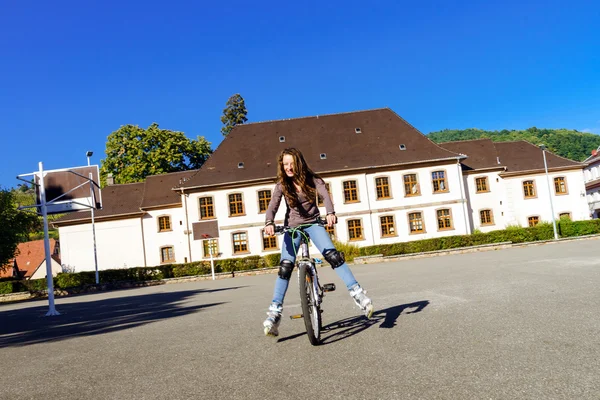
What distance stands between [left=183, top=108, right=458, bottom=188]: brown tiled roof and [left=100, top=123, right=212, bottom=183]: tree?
1182cm

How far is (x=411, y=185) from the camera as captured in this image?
39.0 metres

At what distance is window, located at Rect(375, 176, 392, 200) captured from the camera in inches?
1531

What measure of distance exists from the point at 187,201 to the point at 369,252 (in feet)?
51.2

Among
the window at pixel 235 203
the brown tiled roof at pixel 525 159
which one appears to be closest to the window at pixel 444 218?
the brown tiled roof at pixel 525 159

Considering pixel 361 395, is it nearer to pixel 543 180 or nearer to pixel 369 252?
pixel 369 252

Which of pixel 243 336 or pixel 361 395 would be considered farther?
pixel 243 336

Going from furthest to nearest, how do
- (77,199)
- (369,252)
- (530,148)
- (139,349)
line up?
(530,148) → (369,252) → (77,199) → (139,349)

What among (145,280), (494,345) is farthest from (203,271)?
(494,345)

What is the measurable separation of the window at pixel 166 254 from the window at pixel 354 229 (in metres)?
14.9

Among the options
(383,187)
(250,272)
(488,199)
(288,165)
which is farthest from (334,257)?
(488,199)

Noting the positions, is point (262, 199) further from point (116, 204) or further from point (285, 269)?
point (285, 269)

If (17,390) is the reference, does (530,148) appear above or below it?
above

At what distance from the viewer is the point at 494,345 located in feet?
14.1

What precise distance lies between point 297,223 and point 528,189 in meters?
41.5
